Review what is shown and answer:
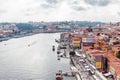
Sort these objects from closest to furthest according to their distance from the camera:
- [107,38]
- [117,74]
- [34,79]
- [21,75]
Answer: [117,74], [34,79], [21,75], [107,38]

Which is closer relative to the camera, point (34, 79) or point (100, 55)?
point (34, 79)

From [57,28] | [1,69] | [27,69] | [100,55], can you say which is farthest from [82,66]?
[57,28]

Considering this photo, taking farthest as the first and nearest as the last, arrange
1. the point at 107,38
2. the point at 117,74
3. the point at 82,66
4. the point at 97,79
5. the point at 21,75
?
1. the point at 107,38
2. the point at 82,66
3. the point at 21,75
4. the point at 97,79
5. the point at 117,74

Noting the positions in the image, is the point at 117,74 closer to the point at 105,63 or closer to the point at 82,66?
the point at 105,63

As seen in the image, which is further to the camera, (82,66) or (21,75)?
(82,66)

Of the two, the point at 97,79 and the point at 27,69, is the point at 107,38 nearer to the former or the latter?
the point at 27,69

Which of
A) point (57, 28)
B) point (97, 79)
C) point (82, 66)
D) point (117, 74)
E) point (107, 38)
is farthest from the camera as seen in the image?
point (57, 28)

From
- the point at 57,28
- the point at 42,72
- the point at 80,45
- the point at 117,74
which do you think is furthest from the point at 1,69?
the point at 57,28

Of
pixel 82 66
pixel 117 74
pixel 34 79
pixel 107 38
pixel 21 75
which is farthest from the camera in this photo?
pixel 107 38
